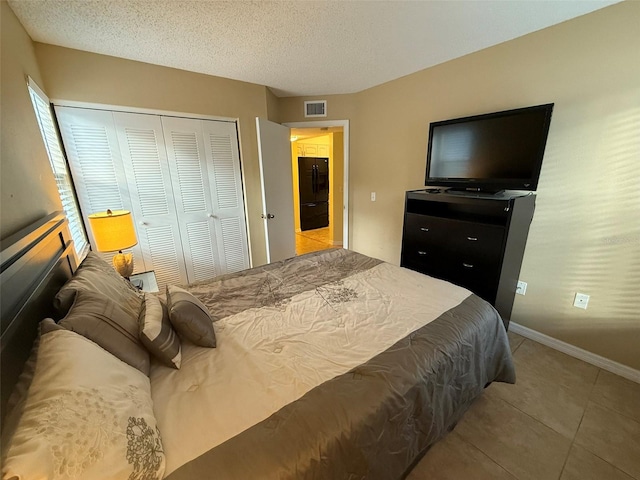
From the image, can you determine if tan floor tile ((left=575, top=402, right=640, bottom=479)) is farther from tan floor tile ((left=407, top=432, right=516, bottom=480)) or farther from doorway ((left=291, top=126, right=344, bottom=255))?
doorway ((left=291, top=126, right=344, bottom=255))

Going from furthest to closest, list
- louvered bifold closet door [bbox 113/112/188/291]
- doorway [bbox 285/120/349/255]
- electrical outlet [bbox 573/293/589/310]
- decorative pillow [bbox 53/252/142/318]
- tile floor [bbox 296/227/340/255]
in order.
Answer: tile floor [bbox 296/227/340/255] < doorway [bbox 285/120/349/255] < louvered bifold closet door [bbox 113/112/188/291] < electrical outlet [bbox 573/293/589/310] < decorative pillow [bbox 53/252/142/318]

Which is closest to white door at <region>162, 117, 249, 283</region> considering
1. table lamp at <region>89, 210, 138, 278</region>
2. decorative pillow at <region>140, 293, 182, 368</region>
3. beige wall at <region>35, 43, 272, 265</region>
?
beige wall at <region>35, 43, 272, 265</region>

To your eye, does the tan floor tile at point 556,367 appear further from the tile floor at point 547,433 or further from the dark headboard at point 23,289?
the dark headboard at point 23,289

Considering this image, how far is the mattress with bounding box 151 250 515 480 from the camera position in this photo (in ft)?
2.52

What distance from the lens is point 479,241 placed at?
200 centimetres

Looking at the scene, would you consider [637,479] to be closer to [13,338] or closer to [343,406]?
[343,406]

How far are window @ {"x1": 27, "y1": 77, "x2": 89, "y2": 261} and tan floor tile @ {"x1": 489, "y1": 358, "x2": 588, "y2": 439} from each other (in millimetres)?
3130

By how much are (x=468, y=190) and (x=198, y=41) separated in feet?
8.26

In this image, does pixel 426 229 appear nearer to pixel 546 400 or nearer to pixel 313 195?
pixel 546 400

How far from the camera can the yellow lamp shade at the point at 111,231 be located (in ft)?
5.70

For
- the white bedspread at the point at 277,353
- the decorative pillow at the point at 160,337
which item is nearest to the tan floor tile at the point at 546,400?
the white bedspread at the point at 277,353

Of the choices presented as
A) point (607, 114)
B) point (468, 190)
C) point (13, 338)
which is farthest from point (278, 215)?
point (607, 114)

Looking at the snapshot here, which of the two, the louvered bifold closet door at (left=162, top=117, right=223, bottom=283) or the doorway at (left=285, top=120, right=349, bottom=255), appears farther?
the doorway at (left=285, top=120, right=349, bottom=255)

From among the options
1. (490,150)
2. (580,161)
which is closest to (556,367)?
(580,161)
